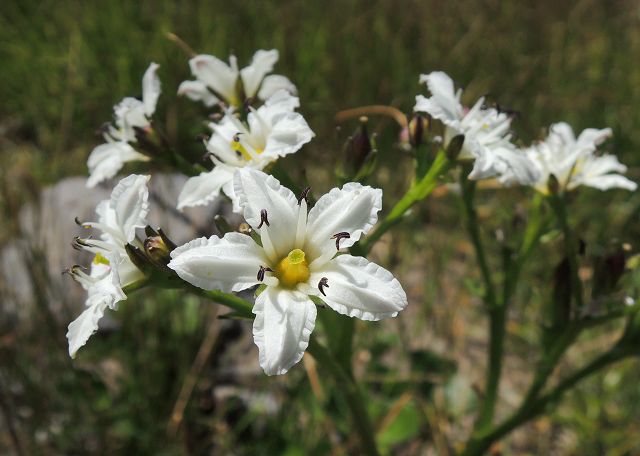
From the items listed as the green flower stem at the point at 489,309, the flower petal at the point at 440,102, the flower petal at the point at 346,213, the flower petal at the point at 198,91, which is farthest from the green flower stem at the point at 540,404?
the flower petal at the point at 198,91

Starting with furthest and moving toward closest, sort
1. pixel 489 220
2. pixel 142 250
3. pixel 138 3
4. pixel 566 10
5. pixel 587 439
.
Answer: pixel 566 10 → pixel 138 3 → pixel 489 220 → pixel 587 439 → pixel 142 250

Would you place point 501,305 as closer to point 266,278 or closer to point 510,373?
point 266,278

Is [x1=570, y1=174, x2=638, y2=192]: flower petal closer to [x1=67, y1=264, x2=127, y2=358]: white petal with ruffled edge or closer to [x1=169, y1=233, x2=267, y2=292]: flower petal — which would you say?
[x1=169, y1=233, x2=267, y2=292]: flower petal

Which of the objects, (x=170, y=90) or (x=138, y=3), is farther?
(x=138, y=3)

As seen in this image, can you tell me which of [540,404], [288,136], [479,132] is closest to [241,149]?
[288,136]

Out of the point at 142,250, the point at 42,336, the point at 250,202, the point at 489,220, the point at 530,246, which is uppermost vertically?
the point at 250,202

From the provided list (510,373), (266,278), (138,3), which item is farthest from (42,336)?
(138,3)

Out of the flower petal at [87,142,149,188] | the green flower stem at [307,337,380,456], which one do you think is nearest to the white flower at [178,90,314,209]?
the flower petal at [87,142,149,188]

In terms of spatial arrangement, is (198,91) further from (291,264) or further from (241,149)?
(291,264)
